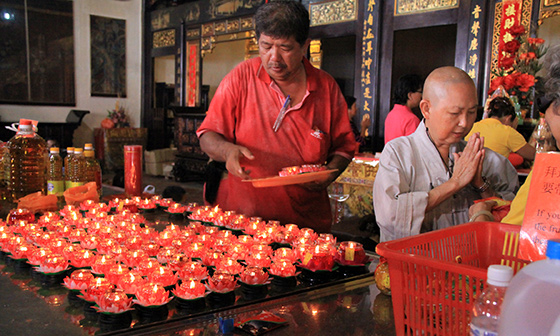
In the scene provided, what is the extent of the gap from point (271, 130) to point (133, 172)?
0.80 meters

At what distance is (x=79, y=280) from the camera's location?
1.07 meters

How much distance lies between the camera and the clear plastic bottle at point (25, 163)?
7.25 feet

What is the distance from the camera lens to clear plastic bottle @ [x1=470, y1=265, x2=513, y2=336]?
58 centimetres

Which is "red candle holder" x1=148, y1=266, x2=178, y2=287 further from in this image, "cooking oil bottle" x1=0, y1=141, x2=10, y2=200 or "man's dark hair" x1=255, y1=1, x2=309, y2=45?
"cooking oil bottle" x1=0, y1=141, x2=10, y2=200

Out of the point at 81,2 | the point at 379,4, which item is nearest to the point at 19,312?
the point at 379,4

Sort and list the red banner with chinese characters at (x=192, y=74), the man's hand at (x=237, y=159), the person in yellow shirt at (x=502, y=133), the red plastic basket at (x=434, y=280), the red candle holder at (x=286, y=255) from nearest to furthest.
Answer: the red plastic basket at (x=434, y=280) → the red candle holder at (x=286, y=255) → the man's hand at (x=237, y=159) → the person in yellow shirt at (x=502, y=133) → the red banner with chinese characters at (x=192, y=74)

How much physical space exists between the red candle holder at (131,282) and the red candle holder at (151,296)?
3 centimetres

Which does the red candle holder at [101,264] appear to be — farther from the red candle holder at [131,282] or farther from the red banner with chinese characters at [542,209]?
the red banner with chinese characters at [542,209]

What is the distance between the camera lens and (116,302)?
0.95 metres

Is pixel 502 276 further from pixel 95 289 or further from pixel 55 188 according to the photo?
pixel 55 188

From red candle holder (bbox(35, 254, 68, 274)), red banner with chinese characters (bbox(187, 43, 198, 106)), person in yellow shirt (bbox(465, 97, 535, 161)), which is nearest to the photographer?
red candle holder (bbox(35, 254, 68, 274))

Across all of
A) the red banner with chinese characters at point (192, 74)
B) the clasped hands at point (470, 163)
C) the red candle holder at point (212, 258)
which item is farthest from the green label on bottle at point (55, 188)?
the red banner with chinese characters at point (192, 74)

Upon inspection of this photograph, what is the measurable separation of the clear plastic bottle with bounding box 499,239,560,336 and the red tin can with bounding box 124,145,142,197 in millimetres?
2104

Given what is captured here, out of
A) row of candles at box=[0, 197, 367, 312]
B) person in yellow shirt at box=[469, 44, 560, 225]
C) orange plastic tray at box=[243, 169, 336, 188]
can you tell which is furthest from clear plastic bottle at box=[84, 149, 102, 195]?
person in yellow shirt at box=[469, 44, 560, 225]
